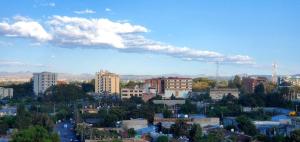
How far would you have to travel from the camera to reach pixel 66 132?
20781 millimetres

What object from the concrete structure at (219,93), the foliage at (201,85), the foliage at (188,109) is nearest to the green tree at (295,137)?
the foliage at (188,109)

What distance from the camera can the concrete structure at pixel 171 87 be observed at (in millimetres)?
41031

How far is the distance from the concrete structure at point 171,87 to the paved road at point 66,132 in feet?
53.3

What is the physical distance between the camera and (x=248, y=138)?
15.8 m

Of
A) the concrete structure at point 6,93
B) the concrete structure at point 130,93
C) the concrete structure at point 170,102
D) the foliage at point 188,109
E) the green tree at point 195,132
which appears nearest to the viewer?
the green tree at point 195,132

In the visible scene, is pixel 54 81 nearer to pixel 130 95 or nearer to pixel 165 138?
pixel 130 95

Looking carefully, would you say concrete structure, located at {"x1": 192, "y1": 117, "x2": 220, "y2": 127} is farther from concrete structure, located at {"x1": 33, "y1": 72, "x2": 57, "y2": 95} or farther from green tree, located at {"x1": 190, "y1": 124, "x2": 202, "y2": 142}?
concrete structure, located at {"x1": 33, "y1": 72, "x2": 57, "y2": 95}

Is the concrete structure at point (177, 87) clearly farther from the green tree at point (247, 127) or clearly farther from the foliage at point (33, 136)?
the foliage at point (33, 136)

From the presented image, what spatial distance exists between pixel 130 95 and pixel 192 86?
7548 millimetres

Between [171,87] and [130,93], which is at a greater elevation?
[171,87]

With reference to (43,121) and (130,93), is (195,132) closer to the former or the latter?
(43,121)

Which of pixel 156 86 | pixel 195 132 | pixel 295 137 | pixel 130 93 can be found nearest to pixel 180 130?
pixel 195 132

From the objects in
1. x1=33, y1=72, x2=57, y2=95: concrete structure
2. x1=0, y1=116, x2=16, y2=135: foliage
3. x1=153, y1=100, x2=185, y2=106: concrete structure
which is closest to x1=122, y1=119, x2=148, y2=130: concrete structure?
x1=0, y1=116, x2=16, y2=135: foliage

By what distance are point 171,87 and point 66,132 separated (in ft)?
70.5
